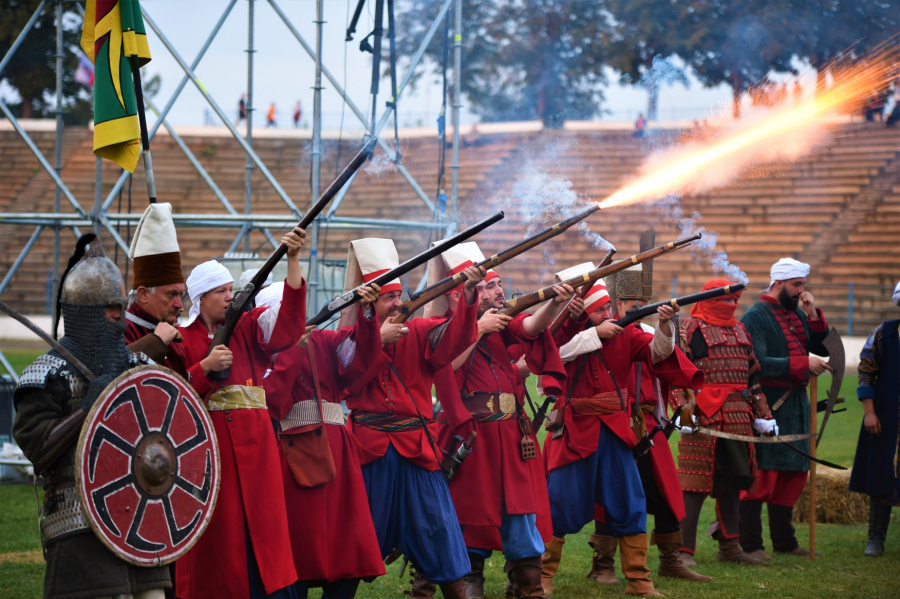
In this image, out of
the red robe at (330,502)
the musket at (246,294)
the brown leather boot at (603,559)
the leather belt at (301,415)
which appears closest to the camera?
the musket at (246,294)

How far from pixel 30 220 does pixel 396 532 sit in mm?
5426

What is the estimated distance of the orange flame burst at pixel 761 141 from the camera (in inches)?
281

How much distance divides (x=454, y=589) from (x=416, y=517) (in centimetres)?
40

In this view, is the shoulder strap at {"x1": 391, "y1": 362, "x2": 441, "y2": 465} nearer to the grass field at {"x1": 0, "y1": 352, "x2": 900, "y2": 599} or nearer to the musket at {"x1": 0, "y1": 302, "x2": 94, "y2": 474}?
the grass field at {"x1": 0, "y1": 352, "x2": 900, "y2": 599}

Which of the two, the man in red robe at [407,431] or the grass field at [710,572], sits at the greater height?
the man in red robe at [407,431]

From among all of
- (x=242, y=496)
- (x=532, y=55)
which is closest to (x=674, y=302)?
(x=242, y=496)

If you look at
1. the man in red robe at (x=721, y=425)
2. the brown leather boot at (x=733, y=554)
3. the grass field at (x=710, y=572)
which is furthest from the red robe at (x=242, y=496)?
the brown leather boot at (x=733, y=554)

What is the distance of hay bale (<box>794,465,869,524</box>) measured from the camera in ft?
29.4

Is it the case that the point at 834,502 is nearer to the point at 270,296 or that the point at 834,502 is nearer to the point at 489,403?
the point at 489,403

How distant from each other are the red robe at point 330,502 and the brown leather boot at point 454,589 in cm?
43

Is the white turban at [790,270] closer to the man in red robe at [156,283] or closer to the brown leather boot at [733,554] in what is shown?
the brown leather boot at [733,554]

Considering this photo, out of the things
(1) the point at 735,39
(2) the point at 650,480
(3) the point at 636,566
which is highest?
(1) the point at 735,39

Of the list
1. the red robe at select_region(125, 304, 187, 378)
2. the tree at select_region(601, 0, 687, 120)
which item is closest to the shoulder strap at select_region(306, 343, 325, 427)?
the red robe at select_region(125, 304, 187, 378)

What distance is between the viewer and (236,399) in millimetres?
4465
